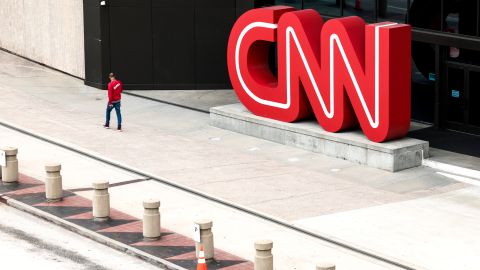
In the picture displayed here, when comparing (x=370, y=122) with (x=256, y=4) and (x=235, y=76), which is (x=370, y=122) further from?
(x=256, y=4)

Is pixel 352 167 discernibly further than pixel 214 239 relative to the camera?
Yes

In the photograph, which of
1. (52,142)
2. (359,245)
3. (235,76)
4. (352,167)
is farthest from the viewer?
(235,76)

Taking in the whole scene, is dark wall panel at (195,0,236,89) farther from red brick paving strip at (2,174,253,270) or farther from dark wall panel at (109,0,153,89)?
red brick paving strip at (2,174,253,270)

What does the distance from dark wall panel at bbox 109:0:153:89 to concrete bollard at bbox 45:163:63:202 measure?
1425cm

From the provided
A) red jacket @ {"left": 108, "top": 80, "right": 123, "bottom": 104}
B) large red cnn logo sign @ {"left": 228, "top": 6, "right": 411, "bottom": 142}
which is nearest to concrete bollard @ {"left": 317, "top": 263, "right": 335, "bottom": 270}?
large red cnn logo sign @ {"left": 228, "top": 6, "right": 411, "bottom": 142}

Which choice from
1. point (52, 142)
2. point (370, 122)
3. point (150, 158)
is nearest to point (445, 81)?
point (370, 122)

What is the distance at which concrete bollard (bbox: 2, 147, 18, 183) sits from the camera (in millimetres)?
28031

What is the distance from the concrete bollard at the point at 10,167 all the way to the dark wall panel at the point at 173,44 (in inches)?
516

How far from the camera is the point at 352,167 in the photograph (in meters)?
30.8

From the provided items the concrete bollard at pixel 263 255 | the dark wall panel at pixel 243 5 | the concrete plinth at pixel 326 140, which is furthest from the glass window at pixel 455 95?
the concrete bollard at pixel 263 255

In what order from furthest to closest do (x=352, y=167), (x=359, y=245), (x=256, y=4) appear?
(x=256, y=4)
(x=352, y=167)
(x=359, y=245)

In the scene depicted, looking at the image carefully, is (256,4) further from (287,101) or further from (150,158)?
(150,158)

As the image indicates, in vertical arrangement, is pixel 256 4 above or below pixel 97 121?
above

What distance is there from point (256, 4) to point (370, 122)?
10025mm
